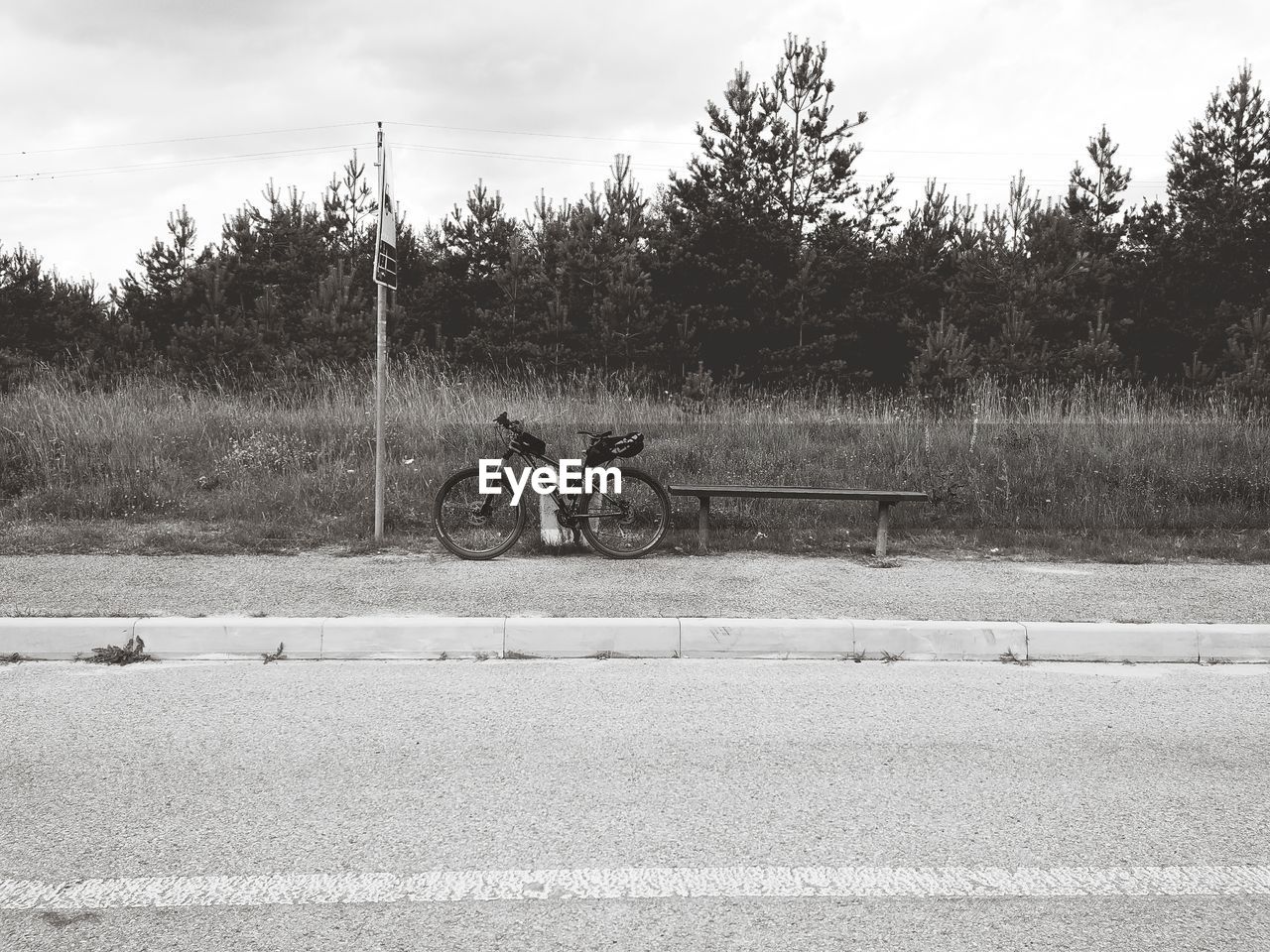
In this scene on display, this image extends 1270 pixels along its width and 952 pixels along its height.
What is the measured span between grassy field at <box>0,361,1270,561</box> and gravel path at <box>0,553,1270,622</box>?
675mm

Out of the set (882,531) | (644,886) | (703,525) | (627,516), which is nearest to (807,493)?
(882,531)

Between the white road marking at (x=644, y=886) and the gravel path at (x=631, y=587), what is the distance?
3.30 meters

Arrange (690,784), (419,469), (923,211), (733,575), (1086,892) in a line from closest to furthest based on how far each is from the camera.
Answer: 1. (1086,892)
2. (690,784)
3. (733,575)
4. (419,469)
5. (923,211)

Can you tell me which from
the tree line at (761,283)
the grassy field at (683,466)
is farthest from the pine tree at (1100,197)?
the grassy field at (683,466)

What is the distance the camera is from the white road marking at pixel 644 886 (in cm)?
309

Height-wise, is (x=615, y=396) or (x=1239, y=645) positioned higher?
(x=615, y=396)

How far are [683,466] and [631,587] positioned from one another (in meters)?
5.06

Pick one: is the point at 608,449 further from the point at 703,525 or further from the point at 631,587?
the point at 631,587

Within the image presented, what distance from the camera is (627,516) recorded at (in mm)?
8945

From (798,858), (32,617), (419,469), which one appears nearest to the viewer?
(798,858)

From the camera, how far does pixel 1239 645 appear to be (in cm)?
623

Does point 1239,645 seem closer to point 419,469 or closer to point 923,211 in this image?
point 419,469

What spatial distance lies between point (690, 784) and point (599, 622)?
2221mm

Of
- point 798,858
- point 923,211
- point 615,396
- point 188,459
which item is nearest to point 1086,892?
point 798,858
